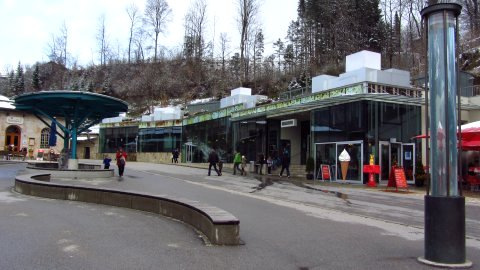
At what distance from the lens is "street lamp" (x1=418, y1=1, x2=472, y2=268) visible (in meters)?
6.37

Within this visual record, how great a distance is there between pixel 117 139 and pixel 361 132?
4346 centimetres

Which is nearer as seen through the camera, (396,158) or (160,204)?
(160,204)

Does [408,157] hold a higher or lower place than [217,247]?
higher

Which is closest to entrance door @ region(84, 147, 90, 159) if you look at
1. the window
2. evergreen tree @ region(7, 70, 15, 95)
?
the window

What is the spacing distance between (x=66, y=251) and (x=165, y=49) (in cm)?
7759

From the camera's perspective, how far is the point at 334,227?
995cm

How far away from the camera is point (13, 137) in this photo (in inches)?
2181

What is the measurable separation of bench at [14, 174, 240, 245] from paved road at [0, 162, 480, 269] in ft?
0.80

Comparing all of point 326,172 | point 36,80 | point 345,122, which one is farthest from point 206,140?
point 36,80

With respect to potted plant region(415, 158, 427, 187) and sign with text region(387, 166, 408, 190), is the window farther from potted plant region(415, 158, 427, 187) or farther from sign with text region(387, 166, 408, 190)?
sign with text region(387, 166, 408, 190)

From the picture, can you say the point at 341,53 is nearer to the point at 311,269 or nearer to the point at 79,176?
the point at 79,176

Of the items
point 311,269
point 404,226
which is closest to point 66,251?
point 311,269

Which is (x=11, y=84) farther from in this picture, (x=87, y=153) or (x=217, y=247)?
(x=217, y=247)

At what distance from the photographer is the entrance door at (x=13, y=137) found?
180 feet
